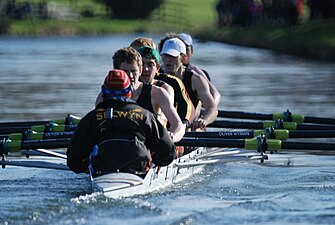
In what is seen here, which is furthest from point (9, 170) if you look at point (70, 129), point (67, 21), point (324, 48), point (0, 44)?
point (67, 21)

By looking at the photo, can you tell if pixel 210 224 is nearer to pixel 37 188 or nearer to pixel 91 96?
pixel 37 188

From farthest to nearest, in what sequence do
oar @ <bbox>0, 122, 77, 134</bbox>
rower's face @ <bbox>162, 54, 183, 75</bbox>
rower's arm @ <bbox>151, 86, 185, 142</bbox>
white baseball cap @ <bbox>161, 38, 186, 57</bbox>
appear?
rower's face @ <bbox>162, 54, 183, 75</bbox>
white baseball cap @ <bbox>161, 38, 186, 57</bbox>
oar @ <bbox>0, 122, 77, 134</bbox>
rower's arm @ <bbox>151, 86, 185, 142</bbox>

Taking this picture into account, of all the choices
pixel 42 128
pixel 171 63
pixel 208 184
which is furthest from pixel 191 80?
pixel 208 184

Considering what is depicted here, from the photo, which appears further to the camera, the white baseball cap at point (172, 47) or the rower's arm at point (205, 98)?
the rower's arm at point (205, 98)

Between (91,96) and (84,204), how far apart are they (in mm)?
13897

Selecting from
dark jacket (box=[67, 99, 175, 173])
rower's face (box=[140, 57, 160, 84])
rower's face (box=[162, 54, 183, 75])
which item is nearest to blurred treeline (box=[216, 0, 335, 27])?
rower's face (box=[162, 54, 183, 75])

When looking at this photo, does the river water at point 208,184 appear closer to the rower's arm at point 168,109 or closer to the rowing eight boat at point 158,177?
the rowing eight boat at point 158,177

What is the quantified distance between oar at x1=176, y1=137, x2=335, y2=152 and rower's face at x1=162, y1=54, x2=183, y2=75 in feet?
6.91

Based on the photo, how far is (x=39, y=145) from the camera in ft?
39.4

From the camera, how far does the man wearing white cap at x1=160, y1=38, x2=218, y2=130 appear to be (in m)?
13.9

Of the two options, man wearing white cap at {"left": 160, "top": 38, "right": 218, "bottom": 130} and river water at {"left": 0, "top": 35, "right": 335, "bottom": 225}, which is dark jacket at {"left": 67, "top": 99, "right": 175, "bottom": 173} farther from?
man wearing white cap at {"left": 160, "top": 38, "right": 218, "bottom": 130}

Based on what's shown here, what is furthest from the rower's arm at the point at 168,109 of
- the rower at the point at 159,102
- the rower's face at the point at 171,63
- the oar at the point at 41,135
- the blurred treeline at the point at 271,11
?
the blurred treeline at the point at 271,11

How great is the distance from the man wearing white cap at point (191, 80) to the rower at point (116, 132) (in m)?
3.34

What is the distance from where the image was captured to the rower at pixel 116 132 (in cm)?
1041
